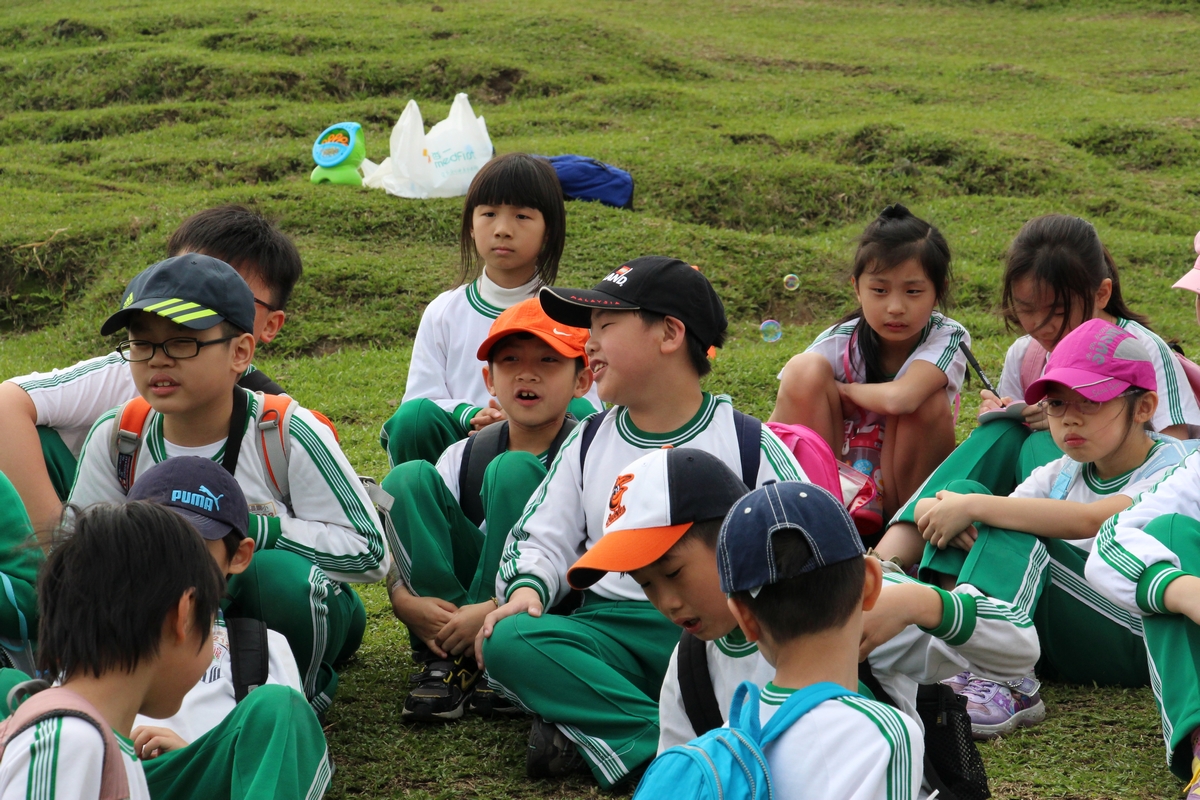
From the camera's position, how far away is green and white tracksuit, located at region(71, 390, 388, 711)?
9.20ft

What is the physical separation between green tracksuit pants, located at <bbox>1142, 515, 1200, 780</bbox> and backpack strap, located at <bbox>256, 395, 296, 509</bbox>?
2.02 m

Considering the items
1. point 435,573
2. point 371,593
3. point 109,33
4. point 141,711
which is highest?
point 109,33

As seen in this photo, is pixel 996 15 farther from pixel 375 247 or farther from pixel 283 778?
pixel 283 778

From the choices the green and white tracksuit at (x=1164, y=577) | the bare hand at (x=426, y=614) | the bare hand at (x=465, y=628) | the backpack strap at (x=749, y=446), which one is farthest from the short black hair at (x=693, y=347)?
the green and white tracksuit at (x=1164, y=577)

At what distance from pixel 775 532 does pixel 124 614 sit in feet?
3.38

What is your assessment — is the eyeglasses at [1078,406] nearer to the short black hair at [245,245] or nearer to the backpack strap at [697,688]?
the backpack strap at [697,688]

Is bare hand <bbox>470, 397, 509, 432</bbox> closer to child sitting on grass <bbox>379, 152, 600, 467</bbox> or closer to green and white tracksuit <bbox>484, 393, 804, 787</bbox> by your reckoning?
child sitting on grass <bbox>379, 152, 600, 467</bbox>

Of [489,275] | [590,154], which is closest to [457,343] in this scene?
[489,275]

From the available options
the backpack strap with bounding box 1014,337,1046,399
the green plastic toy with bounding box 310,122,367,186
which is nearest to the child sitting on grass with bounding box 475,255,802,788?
the backpack strap with bounding box 1014,337,1046,399

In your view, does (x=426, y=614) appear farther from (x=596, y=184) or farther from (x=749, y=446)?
(x=596, y=184)

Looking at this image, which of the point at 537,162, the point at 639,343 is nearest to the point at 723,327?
the point at 639,343

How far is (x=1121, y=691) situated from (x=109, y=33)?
52.2 ft

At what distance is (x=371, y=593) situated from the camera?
4125 mm

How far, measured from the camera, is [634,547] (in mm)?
2066
